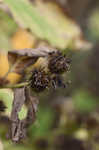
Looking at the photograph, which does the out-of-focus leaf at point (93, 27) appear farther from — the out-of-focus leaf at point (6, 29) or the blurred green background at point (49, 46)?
the out-of-focus leaf at point (6, 29)

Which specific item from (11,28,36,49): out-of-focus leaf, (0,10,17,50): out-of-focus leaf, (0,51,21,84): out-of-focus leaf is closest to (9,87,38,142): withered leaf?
(0,51,21,84): out-of-focus leaf

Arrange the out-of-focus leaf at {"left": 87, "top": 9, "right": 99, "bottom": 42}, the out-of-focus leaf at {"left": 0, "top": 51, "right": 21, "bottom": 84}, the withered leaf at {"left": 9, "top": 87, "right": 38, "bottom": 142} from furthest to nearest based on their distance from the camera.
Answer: the out-of-focus leaf at {"left": 87, "top": 9, "right": 99, "bottom": 42} → the out-of-focus leaf at {"left": 0, "top": 51, "right": 21, "bottom": 84} → the withered leaf at {"left": 9, "top": 87, "right": 38, "bottom": 142}

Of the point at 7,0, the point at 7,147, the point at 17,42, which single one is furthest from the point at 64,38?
the point at 7,147

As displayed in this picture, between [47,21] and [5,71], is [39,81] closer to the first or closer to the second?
[5,71]

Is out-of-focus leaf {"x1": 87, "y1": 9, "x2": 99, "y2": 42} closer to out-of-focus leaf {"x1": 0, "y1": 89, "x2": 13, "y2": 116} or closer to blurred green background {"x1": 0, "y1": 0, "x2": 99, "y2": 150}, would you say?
blurred green background {"x1": 0, "y1": 0, "x2": 99, "y2": 150}

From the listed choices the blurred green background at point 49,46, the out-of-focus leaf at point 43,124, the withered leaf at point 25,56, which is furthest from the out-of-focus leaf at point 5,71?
the out-of-focus leaf at point 43,124

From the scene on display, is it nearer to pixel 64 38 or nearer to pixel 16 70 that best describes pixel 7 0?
pixel 16 70
